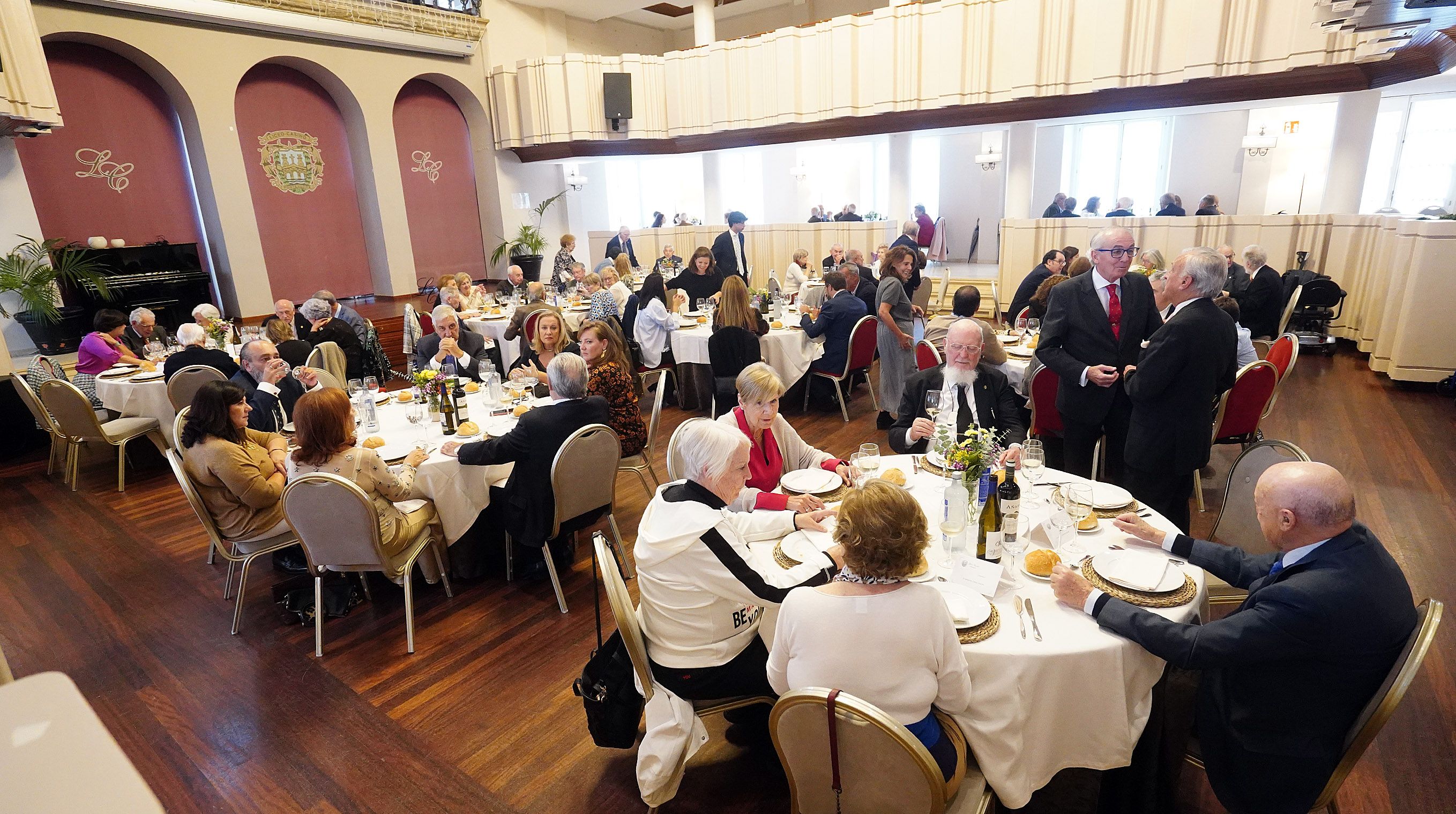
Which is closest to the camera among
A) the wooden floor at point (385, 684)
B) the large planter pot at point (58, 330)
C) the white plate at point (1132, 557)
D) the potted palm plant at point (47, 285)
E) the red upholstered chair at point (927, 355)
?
the white plate at point (1132, 557)

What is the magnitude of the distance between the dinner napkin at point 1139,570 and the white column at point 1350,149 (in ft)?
31.7

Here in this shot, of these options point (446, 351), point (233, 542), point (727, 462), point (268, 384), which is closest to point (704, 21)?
point (446, 351)

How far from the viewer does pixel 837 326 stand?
21.7 ft

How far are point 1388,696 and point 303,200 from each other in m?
13.0

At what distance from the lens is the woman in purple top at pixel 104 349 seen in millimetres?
6168

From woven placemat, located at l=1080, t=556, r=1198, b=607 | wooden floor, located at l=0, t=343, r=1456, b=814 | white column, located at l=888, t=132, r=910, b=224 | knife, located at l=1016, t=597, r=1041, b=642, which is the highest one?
white column, located at l=888, t=132, r=910, b=224

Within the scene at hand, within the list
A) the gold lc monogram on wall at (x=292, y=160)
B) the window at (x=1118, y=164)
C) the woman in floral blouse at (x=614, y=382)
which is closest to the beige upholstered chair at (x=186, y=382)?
the woman in floral blouse at (x=614, y=382)

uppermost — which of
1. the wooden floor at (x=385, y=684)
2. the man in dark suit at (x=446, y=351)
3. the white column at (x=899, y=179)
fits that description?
the white column at (x=899, y=179)

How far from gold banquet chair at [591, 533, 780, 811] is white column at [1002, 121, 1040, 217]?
10363 mm

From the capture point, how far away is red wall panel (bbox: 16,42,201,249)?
8.59m

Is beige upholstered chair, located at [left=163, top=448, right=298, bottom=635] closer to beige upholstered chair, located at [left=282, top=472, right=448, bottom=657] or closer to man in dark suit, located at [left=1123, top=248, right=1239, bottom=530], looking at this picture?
beige upholstered chair, located at [left=282, top=472, right=448, bottom=657]

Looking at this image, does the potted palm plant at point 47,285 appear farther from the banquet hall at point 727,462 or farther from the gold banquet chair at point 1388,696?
the gold banquet chair at point 1388,696

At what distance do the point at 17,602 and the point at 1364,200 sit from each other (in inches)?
754

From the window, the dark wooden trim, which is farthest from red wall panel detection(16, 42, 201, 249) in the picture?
the window
